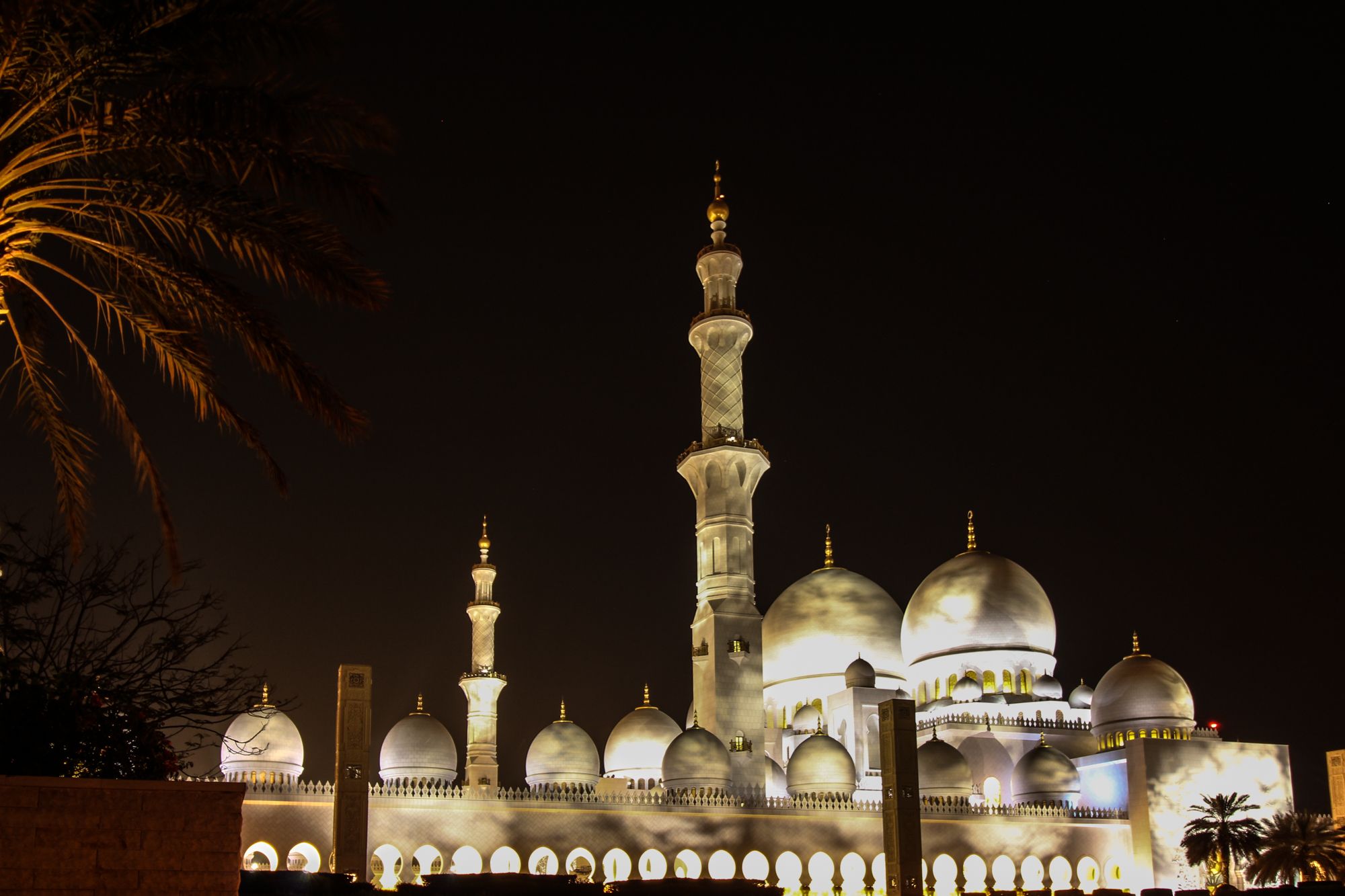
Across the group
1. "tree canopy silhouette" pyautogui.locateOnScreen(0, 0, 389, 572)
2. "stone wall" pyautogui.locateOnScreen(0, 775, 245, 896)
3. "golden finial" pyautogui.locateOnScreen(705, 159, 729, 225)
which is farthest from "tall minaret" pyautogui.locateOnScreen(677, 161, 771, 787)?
"stone wall" pyautogui.locateOnScreen(0, 775, 245, 896)

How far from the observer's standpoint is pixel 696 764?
1180 inches

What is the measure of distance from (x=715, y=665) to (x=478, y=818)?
268 inches

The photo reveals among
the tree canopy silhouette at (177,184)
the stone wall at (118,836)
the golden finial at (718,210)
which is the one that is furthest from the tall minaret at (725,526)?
the stone wall at (118,836)

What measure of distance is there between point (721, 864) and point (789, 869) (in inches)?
63.0

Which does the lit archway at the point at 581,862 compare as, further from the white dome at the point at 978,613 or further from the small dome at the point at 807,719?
the white dome at the point at 978,613

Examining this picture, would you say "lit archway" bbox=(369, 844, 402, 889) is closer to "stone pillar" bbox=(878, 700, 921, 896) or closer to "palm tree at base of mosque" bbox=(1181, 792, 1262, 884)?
"stone pillar" bbox=(878, 700, 921, 896)

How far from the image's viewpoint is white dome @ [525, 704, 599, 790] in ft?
117

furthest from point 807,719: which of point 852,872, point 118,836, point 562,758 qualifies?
point 118,836

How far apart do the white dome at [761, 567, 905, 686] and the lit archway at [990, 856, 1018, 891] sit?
25.5ft

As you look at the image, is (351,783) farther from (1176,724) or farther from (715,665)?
(1176,724)

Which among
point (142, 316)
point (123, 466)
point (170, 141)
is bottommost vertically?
point (142, 316)

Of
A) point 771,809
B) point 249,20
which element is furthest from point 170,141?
point 771,809

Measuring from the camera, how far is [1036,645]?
38.6m

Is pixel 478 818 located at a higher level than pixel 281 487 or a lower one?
lower
